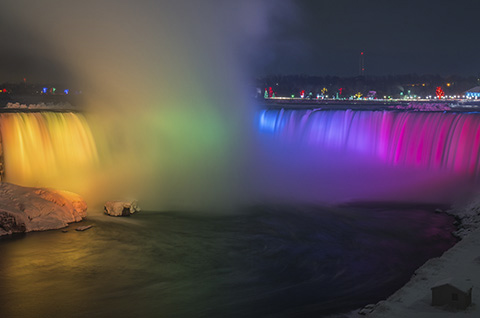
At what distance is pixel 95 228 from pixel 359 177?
1261 centimetres

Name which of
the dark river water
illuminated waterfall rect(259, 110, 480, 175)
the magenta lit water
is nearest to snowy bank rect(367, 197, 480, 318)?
the dark river water

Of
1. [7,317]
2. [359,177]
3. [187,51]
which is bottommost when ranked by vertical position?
[7,317]

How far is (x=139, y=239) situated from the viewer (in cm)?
1495

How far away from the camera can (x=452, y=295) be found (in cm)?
905

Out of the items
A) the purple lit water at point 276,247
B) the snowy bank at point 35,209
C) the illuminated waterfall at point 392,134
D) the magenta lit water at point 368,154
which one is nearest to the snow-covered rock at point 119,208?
the purple lit water at point 276,247

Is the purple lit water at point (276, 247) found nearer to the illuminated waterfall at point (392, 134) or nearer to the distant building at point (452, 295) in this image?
the illuminated waterfall at point (392, 134)

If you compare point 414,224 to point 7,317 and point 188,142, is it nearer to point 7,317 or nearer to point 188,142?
point 7,317

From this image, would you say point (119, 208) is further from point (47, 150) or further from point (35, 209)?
point (47, 150)

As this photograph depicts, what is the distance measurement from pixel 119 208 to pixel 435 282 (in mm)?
9956

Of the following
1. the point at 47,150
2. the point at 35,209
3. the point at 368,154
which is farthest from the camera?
the point at 368,154

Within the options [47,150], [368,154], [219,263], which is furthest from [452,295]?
[368,154]

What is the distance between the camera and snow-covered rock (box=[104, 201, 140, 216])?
17406mm

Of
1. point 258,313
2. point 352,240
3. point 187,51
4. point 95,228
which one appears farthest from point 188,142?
point 258,313

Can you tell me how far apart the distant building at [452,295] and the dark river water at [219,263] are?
67.6 inches
